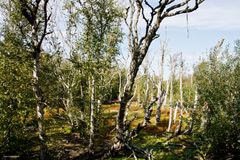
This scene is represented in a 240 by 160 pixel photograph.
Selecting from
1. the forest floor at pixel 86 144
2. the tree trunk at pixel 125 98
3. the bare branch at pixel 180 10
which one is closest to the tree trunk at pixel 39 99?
the forest floor at pixel 86 144

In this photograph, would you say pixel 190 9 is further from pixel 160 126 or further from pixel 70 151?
A: pixel 160 126

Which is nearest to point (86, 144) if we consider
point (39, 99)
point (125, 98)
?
point (39, 99)

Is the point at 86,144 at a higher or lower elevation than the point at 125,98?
lower

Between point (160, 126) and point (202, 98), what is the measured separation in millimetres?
25022

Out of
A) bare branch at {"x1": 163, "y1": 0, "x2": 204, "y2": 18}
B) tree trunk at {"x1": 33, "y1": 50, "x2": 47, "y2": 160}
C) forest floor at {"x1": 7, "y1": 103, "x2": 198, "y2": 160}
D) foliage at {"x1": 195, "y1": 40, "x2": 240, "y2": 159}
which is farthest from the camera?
forest floor at {"x1": 7, "y1": 103, "x2": 198, "y2": 160}

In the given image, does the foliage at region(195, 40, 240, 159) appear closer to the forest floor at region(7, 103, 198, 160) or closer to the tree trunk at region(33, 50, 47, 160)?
the forest floor at region(7, 103, 198, 160)

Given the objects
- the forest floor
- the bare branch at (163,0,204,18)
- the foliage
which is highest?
the bare branch at (163,0,204,18)

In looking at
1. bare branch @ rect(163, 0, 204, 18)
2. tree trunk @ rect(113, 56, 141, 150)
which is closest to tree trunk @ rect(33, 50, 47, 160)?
tree trunk @ rect(113, 56, 141, 150)

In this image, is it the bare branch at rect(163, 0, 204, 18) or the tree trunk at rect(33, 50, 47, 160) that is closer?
the bare branch at rect(163, 0, 204, 18)

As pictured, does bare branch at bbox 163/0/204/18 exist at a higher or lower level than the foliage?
higher

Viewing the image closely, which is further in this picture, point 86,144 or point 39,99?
point 86,144

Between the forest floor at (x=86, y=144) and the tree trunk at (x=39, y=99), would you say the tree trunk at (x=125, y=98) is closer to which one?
the forest floor at (x=86, y=144)

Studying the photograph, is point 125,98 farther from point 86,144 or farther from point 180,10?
point 86,144

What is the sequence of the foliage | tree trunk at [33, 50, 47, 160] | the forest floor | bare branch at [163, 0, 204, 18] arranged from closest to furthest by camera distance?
bare branch at [163, 0, 204, 18]
tree trunk at [33, 50, 47, 160]
the foliage
the forest floor
